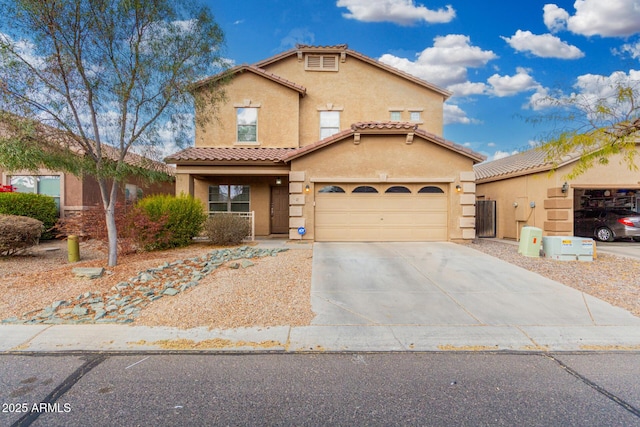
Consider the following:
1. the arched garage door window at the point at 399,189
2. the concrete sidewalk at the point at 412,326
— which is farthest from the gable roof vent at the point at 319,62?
the concrete sidewalk at the point at 412,326

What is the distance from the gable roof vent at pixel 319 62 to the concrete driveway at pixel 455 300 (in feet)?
34.4

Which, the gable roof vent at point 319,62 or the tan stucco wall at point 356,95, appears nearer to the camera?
the tan stucco wall at point 356,95

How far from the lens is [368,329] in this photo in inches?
193

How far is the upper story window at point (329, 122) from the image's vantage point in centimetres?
1593

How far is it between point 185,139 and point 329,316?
6.15 m

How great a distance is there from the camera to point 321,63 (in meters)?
16.1

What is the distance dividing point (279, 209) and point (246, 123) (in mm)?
4168

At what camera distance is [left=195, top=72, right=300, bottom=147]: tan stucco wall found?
15.2 meters

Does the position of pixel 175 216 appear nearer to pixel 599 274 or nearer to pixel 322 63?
pixel 322 63

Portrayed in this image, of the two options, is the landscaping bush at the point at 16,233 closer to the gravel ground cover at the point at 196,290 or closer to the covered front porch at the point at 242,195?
the gravel ground cover at the point at 196,290

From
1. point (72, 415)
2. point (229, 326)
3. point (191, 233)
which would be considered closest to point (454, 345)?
point (229, 326)

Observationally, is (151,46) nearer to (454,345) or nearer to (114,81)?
(114,81)

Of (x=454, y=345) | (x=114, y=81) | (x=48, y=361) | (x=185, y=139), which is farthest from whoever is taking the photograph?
(x=185, y=139)

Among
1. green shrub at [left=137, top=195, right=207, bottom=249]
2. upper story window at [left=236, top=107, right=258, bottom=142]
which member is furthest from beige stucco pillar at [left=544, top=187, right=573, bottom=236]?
green shrub at [left=137, top=195, right=207, bottom=249]
